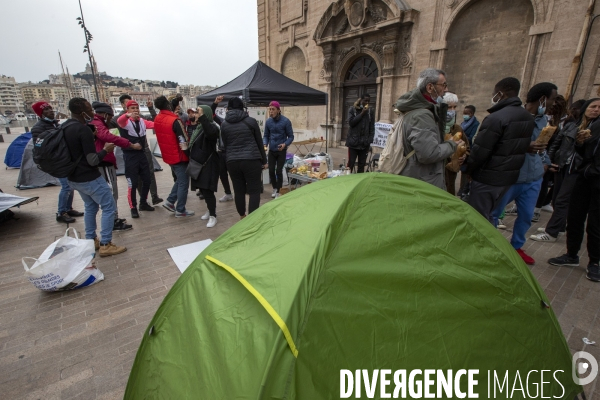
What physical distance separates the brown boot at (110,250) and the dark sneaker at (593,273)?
542cm

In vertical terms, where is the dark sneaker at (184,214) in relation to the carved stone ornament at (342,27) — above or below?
below

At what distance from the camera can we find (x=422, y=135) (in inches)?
94.3

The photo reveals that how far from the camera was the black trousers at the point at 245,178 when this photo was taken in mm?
3975

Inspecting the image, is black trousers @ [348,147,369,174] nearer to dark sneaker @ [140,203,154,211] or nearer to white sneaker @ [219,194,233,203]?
white sneaker @ [219,194,233,203]

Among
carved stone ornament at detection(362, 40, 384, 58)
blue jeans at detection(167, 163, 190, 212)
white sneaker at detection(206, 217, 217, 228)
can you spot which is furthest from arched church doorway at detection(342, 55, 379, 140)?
white sneaker at detection(206, 217, 217, 228)

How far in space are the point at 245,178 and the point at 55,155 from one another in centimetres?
211

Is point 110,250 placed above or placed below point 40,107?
below

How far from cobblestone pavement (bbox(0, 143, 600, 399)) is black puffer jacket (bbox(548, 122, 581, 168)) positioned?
1.13m

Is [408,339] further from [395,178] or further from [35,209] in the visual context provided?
[35,209]

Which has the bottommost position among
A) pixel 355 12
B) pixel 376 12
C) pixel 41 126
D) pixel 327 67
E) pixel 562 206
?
pixel 562 206

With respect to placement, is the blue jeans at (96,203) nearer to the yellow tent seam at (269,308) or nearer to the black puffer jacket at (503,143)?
the yellow tent seam at (269,308)

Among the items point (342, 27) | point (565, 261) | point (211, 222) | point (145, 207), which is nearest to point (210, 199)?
point (211, 222)

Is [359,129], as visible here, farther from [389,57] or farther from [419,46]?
[389,57]

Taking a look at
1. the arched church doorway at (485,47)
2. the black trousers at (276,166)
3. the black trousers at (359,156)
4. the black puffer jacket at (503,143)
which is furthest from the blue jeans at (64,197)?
the arched church doorway at (485,47)
